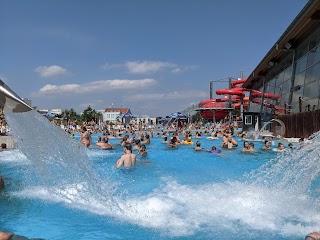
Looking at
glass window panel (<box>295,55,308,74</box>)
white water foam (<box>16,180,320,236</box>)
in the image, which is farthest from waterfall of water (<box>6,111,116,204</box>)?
glass window panel (<box>295,55,308,74</box>)

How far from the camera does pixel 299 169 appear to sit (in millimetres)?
7160

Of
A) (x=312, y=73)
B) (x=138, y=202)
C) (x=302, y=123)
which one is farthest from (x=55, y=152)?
(x=312, y=73)

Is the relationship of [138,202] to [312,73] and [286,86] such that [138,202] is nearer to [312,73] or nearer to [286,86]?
[312,73]

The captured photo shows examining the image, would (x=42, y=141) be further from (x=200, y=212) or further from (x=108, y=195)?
(x=200, y=212)

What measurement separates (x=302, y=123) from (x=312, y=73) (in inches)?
121

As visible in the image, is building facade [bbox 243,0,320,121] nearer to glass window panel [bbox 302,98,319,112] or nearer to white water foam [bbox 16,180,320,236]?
glass window panel [bbox 302,98,319,112]

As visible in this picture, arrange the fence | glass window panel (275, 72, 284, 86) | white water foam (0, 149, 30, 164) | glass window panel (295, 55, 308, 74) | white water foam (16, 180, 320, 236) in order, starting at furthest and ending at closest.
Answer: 1. glass window panel (275, 72, 284, 86)
2. glass window panel (295, 55, 308, 74)
3. the fence
4. white water foam (0, 149, 30, 164)
5. white water foam (16, 180, 320, 236)

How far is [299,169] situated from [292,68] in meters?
15.9

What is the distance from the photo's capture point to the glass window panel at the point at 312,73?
56.9 ft

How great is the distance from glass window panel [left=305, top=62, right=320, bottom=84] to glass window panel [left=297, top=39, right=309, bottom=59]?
1.41 metres

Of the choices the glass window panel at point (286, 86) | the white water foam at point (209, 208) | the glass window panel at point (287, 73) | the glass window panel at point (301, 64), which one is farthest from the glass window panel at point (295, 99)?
the white water foam at point (209, 208)

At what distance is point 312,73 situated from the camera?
18156 millimetres

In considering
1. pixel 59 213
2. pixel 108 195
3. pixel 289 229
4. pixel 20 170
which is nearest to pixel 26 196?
pixel 59 213

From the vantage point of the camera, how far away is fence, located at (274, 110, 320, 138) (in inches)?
597
